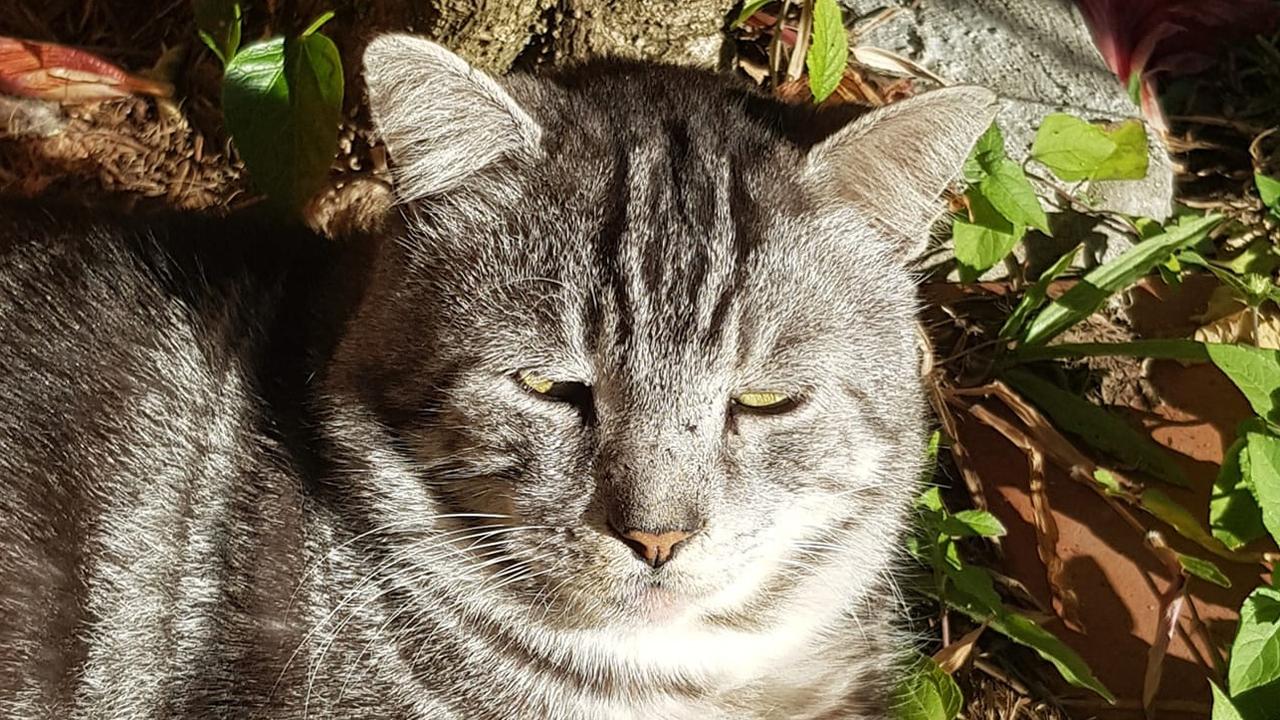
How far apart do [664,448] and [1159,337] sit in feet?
4.92

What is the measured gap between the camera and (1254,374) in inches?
84.0

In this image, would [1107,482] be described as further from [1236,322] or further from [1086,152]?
[1086,152]

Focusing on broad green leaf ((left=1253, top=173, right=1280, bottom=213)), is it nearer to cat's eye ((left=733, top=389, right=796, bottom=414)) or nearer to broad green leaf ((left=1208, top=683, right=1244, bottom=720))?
broad green leaf ((left=1208, top=683, right=1244, bottom=720))

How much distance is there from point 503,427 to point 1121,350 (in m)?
1.40

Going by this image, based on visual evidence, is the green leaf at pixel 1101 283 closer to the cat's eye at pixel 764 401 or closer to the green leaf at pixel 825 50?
the green leaf at pixel 825 50

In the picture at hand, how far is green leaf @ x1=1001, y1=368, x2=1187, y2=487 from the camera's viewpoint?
2.35 m

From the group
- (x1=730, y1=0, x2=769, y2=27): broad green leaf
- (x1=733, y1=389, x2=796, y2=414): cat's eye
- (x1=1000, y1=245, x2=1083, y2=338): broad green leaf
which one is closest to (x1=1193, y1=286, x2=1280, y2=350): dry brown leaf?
(x1=1000, y1=245, x2=1083, y2=338): broad green leaf

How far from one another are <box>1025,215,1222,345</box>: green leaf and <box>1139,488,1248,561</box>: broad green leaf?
1.24 ft

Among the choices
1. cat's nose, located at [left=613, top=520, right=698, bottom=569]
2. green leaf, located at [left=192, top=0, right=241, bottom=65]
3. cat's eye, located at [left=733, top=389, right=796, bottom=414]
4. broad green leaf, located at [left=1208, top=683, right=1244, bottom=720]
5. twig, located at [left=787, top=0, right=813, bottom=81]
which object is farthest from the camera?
twig, located at [left=787, top=0, right=813, bottom=81]

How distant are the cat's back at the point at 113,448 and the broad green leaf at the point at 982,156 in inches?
49.7

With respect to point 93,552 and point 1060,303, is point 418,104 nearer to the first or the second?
point 93,552

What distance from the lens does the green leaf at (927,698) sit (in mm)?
2049

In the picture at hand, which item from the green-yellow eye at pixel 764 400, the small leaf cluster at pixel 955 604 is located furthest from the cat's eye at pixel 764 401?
the small leaf cluster at pixel 955 604

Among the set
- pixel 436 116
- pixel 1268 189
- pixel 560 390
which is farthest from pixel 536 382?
pixel 1268 189
